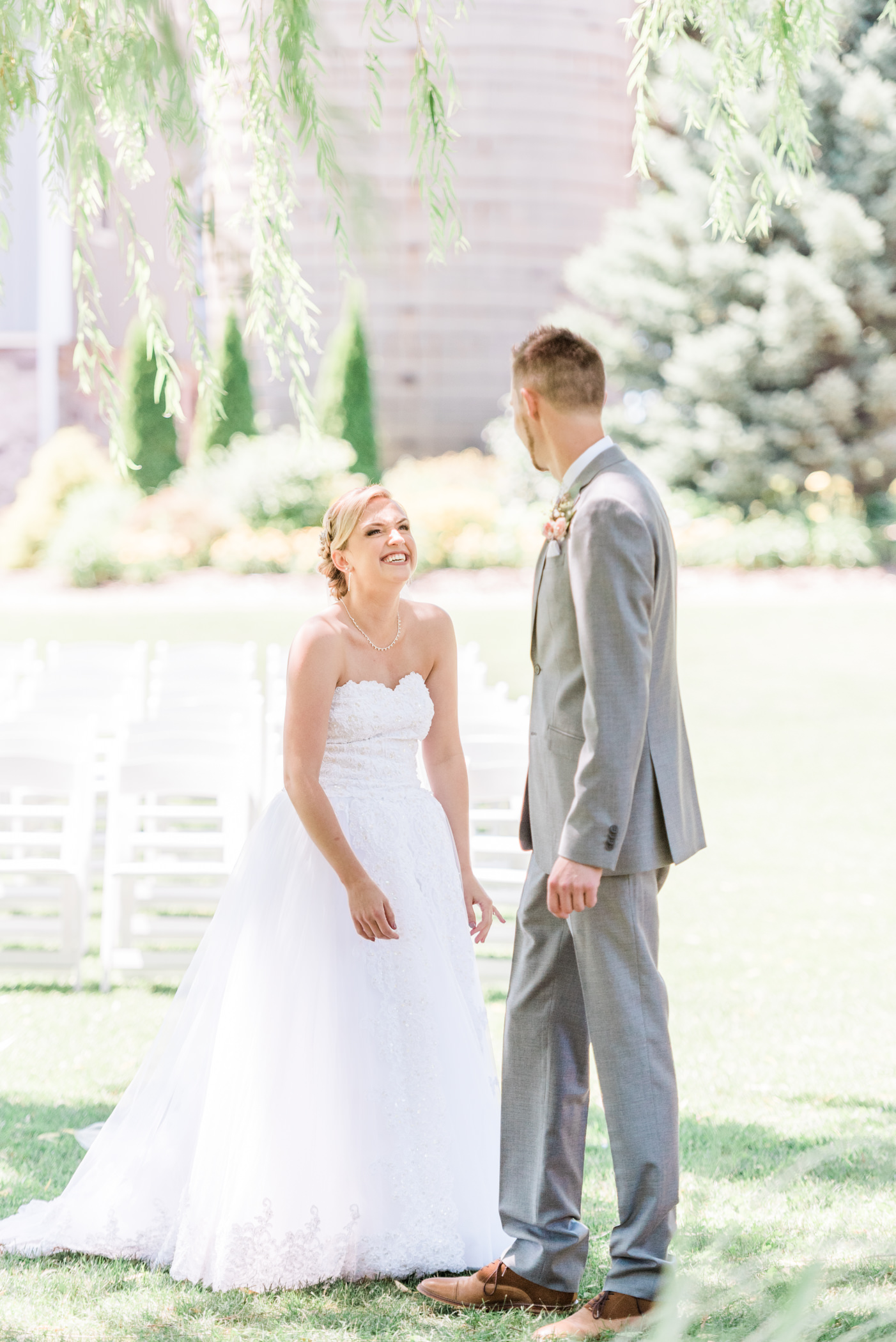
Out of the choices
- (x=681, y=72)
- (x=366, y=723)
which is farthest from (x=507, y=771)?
(x=681, y=72)

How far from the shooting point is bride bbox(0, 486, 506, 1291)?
10.5 ft

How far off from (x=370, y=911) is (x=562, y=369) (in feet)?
4.24

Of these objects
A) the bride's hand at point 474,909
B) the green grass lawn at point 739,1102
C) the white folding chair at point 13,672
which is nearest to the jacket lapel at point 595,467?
the bride's hand at point 474,909

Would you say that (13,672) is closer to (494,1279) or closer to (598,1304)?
(494,1279)

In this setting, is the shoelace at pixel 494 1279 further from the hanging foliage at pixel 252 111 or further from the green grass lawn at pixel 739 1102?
the hanging foliage at pixel 252 111

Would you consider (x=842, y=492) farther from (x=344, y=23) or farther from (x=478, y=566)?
(x=344, y=23)

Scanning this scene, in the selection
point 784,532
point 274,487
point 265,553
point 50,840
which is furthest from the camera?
point 274,487

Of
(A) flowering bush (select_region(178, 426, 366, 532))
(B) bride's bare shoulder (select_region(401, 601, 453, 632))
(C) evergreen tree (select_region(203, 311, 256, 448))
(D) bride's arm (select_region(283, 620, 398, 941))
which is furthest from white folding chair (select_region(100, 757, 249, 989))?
(C) evergreen tree (select_region(203, 311, 256, 448))

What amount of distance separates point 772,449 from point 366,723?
60.2 feet

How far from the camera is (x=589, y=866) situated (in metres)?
2.71

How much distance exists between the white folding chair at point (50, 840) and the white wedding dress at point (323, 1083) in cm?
269

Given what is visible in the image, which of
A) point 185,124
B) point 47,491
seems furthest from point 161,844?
point 47,491

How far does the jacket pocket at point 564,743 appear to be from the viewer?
2.87 metres

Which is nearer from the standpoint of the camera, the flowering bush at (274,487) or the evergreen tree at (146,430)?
the flowering bush at (274,487)
